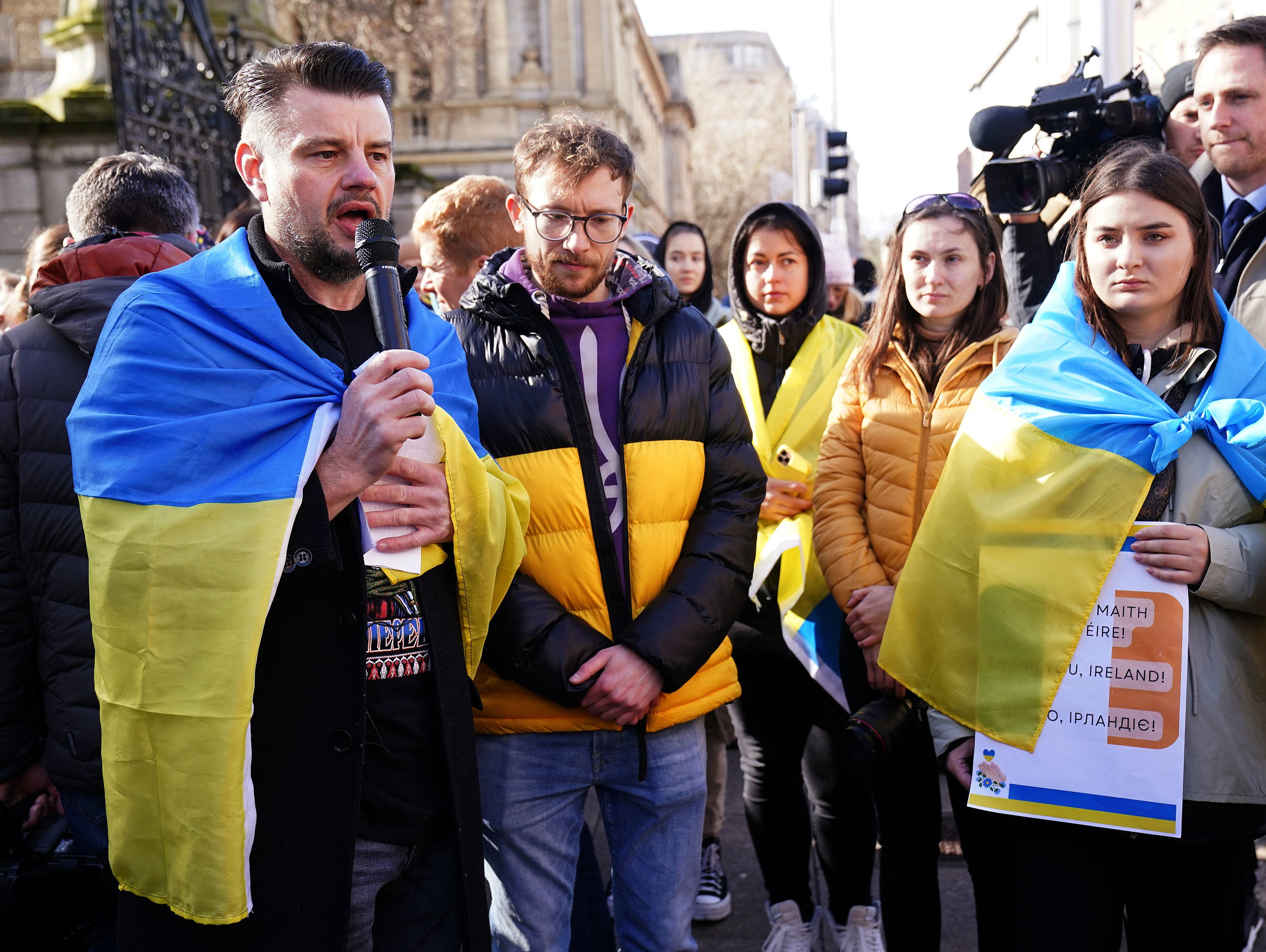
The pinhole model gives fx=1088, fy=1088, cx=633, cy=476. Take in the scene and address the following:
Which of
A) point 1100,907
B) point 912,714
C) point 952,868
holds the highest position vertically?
point 912,714

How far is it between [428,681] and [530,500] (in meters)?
0.59

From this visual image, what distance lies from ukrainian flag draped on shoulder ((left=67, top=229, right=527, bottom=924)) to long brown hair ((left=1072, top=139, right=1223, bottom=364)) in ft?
5.84

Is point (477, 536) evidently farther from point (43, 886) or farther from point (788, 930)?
point (788, 930)

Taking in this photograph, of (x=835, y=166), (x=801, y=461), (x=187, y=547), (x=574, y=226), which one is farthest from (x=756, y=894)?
(x=835, y=166)

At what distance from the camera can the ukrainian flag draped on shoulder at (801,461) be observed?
3.40 m

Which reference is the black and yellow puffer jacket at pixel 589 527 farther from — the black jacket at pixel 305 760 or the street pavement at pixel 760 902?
the street pavement at pixel 760 902

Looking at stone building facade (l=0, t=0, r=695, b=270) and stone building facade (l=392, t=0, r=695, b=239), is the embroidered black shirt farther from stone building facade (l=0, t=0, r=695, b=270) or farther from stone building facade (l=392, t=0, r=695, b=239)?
stone building facade (l=392, t=0, r=695, b=239)

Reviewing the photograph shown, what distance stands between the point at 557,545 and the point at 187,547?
0.99 meters

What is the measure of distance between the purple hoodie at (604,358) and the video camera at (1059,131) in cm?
176

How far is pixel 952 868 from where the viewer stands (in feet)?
13.9

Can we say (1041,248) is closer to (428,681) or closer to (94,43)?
(428,681)

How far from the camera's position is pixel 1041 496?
8.09 ft

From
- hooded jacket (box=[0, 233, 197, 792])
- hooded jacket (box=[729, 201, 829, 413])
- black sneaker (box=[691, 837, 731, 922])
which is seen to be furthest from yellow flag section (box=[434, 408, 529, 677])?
black sneaker (box=[691, 837, 731, 922])

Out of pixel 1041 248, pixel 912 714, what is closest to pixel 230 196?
pixel 1041 248
